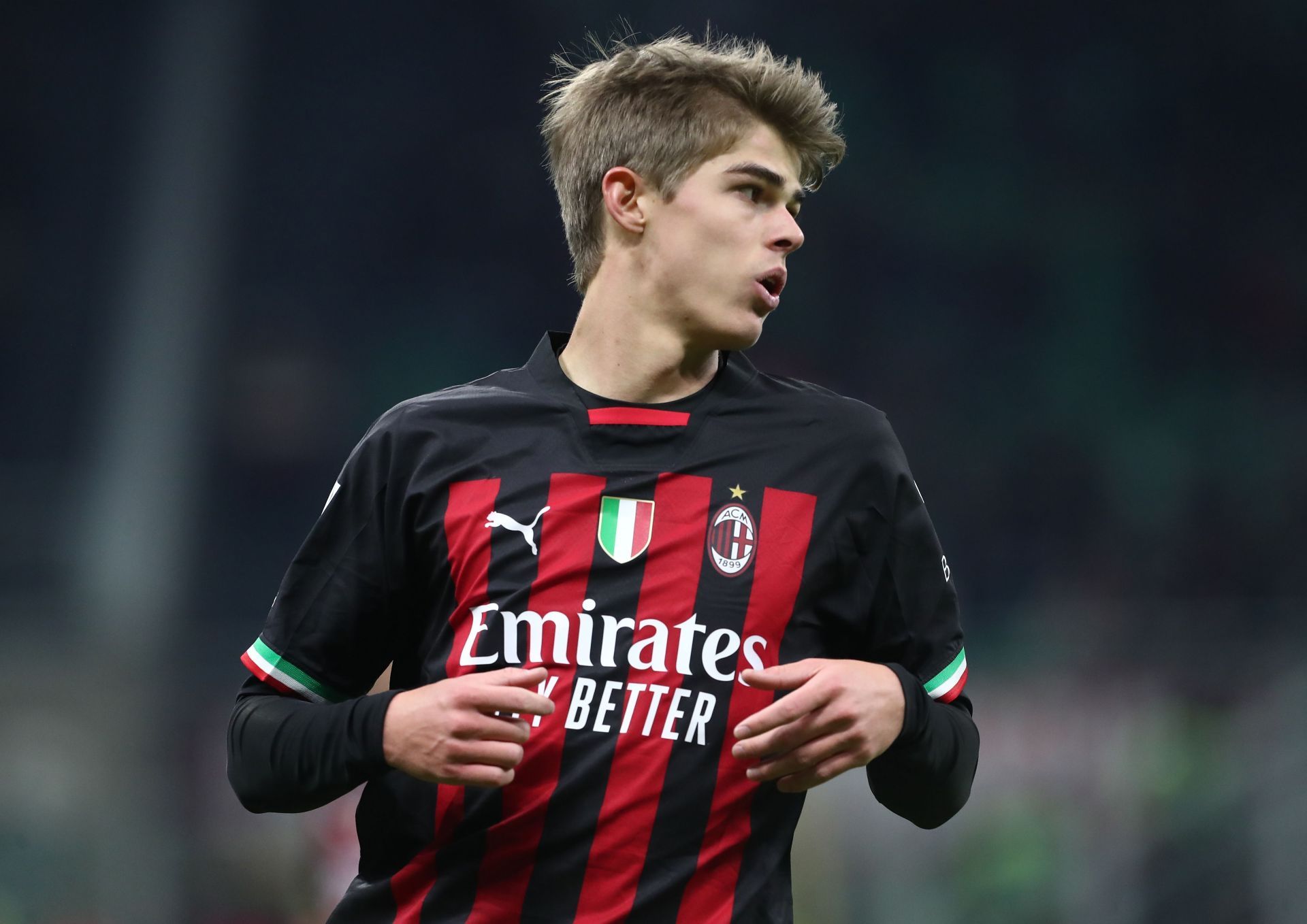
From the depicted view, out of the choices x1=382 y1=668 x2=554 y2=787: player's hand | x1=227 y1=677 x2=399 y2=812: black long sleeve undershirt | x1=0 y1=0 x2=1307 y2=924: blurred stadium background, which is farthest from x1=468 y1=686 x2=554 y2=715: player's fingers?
x1=0 y1=0 x2=1307 y2=924: blurred stadium background

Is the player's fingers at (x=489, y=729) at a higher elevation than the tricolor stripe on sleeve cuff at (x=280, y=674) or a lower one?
higher

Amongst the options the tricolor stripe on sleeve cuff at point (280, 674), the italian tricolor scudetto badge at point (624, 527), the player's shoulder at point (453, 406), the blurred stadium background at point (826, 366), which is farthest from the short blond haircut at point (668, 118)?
the blurred stadium background at point (826, 366)

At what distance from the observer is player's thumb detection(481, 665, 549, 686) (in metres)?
1.77

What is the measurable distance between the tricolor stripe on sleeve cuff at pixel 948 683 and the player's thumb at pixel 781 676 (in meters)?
0.35

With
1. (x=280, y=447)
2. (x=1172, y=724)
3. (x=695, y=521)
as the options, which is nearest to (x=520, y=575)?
(x=695, y=521)

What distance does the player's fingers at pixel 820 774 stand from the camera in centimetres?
183

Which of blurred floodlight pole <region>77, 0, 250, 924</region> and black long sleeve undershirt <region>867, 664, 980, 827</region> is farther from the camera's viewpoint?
blurred floodlight pole <region>77, 0, 250, 924</region>

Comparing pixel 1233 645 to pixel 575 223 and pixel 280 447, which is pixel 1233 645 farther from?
pixel 280 447

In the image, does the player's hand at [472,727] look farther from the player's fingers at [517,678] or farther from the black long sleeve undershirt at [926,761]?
the black long sleeve undershirt at [926,761]

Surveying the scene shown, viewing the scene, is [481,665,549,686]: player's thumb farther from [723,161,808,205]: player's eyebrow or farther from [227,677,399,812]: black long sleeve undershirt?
[723,161,808,205]: player's eyebrow

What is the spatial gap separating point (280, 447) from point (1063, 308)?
5.60 metres

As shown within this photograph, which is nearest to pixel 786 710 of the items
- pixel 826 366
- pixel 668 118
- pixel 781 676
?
pixel 781 676

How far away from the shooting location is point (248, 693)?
2135 millimetres

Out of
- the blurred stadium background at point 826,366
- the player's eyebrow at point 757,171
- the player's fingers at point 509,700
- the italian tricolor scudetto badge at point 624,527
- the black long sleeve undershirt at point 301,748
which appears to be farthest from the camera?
the blurred stadium background at point 826,366
